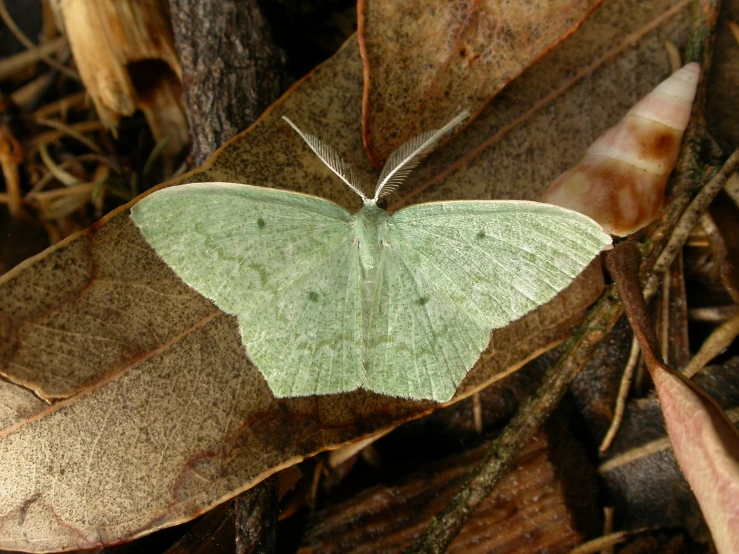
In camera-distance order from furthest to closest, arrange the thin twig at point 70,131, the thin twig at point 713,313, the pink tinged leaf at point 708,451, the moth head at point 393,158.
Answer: the thin twig at point 70,131, the thin twig at point 713,313, the moth head at point 393,158, the pink tinged leaf at point 708,451

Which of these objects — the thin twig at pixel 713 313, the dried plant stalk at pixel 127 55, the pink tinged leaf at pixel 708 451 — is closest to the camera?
the pink tinged leaf at pixel 708 451

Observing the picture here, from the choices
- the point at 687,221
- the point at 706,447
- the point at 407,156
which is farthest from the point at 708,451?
the point at 407,156

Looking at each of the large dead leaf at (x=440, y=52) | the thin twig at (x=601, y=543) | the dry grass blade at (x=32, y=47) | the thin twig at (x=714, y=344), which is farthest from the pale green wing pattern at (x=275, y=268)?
the dry grass blade at (x=32, y=47)

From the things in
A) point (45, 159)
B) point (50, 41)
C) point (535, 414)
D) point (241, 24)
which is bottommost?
point (535, 414)

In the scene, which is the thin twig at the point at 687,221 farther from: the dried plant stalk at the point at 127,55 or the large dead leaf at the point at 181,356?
the dried plant stalk at the point at 127,55

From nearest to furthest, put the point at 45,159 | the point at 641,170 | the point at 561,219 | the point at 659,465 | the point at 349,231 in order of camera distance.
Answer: the point at 561,219
the point at 641,170
the point at 349,231
the point at 659,465
the point at 45,159

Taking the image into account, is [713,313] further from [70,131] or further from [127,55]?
[70,131]

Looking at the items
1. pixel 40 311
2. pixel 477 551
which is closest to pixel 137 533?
pixel 40 311

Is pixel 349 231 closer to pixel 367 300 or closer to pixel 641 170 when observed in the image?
pixel 367 300
